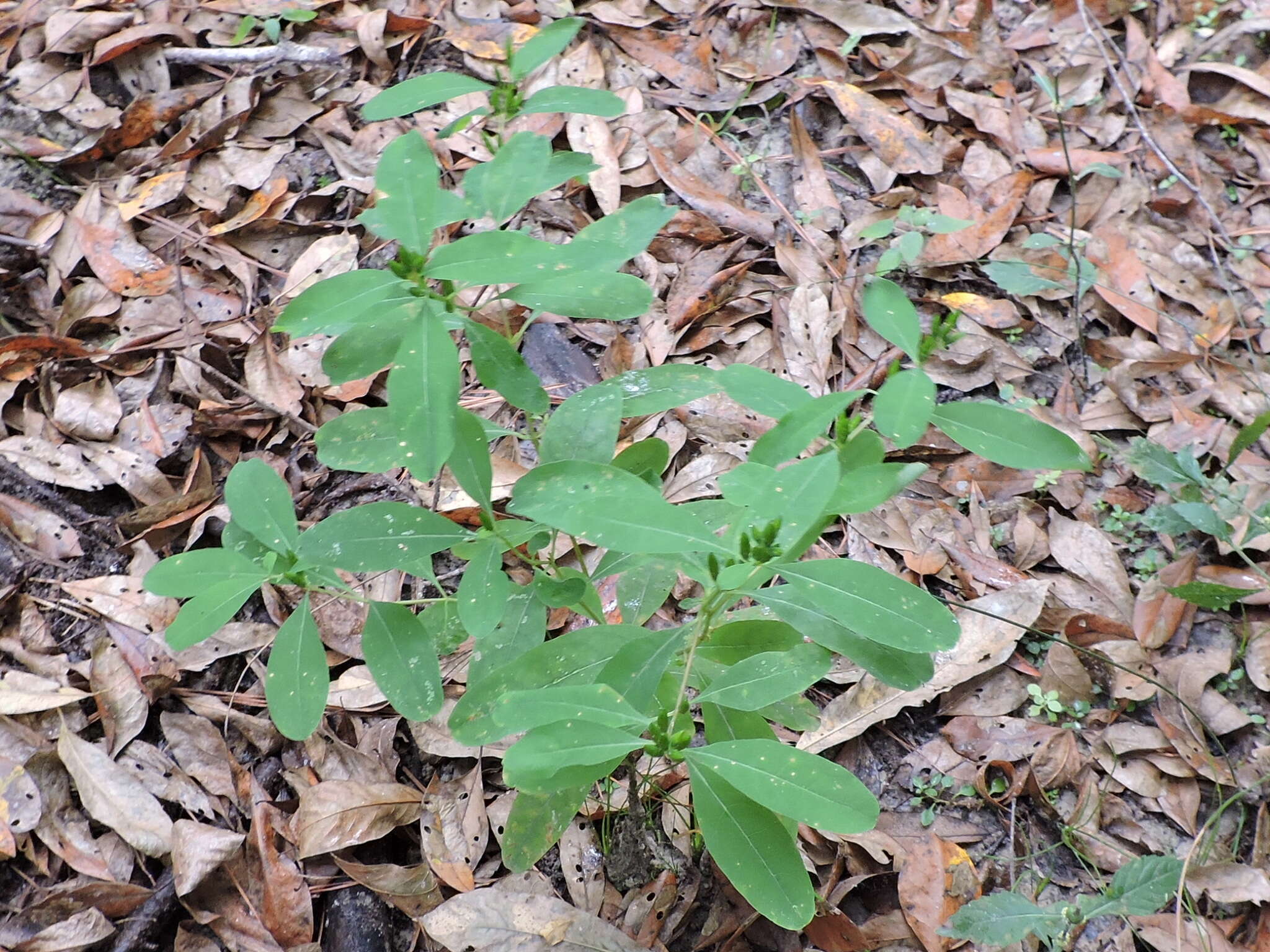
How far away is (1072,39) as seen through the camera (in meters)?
3.14

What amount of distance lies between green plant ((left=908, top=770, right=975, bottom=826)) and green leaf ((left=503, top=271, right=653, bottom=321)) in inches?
46.5

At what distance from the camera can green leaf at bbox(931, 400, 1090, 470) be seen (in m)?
1.24

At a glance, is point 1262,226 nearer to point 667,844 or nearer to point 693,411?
point 693,411

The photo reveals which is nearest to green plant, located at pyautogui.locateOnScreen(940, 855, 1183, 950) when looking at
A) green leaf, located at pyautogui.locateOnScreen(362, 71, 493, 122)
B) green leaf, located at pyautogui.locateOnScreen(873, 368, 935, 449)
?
green leaf, located at pyautogui.locateOnScreen(873, 368, 935, 449)

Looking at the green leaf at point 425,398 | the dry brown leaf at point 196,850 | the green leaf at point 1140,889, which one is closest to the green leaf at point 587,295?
the green leaf at point 425,398

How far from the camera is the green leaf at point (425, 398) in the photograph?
111cm

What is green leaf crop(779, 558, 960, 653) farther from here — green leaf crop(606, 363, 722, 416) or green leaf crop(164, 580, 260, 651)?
green leaf crop(164, 580, 260, 651)

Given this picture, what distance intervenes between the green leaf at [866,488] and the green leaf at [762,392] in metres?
0.17

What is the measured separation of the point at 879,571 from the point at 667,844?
0.81 m

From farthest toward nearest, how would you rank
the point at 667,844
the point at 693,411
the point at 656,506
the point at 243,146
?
1. the point at 243,146
2. the point at 693,411
3. the point at 667,844
4. the point at 656,506

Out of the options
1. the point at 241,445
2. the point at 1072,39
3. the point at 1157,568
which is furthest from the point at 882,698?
the point at 1072,39

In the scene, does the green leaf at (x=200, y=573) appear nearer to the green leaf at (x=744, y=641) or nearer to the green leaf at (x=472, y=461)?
the green leaf at (x=472, y=461)

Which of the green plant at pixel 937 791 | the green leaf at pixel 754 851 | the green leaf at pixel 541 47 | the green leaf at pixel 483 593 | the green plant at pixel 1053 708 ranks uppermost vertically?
the green leaf at pixel 541 47

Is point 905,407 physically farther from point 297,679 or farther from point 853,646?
point 297,679
